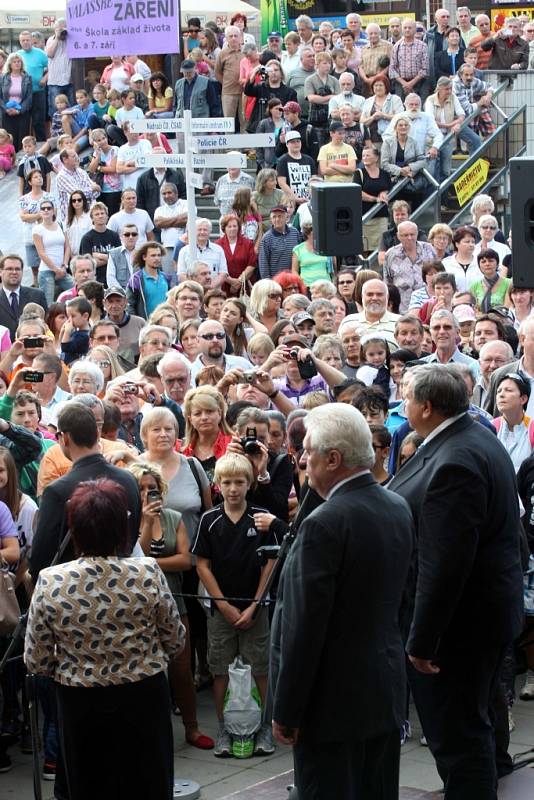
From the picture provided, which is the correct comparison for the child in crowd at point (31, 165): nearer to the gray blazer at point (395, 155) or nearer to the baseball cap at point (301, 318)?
the gray blazer at point (395, 155)

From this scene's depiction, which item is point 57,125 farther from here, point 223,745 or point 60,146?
point 223,745

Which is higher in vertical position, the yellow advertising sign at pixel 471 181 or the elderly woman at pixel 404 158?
the elderly woman at pixel 404 158

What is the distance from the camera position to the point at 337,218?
1088 cm

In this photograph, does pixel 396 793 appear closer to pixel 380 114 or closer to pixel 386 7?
pixel 380 114

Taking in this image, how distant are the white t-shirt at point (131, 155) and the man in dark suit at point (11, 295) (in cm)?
470

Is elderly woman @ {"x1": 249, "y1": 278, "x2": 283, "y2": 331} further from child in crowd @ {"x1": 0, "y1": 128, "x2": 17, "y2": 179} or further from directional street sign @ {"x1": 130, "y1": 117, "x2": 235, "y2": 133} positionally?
child in crowd @ {"x1": 0, "y1": 128, "x2": 17, "y2": 179}

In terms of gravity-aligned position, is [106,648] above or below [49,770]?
above

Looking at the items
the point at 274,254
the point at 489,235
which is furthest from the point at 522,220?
the point at 274,254

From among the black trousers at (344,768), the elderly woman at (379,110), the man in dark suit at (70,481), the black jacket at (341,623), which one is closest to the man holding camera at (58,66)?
the elderly woman at (379,110)

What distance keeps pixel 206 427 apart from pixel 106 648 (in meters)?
3.17

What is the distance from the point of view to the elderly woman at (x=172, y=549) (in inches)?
295

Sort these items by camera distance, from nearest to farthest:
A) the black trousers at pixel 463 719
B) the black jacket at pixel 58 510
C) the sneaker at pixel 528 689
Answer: the black trousers at pixel 463 719
the black jacket at pixel 58 510
the sneaker at pixel 528 689

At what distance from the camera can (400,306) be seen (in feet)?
46.3

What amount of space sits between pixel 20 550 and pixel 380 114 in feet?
38.4
